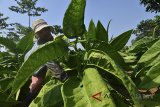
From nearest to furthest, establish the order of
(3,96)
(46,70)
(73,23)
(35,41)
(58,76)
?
(73,23) → (58,76) → (3,96) → (46,70) → (35,41)

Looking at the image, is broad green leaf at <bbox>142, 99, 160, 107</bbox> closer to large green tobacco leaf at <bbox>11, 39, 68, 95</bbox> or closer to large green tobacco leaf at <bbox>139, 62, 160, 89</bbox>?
large green tobacco leaf at <bbox>139, 62, 160, 89</bbox>

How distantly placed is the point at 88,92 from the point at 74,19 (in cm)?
44

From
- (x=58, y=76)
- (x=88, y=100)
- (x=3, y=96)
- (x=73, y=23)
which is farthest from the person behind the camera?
(x=3, y=96)

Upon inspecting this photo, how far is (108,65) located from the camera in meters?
2.10

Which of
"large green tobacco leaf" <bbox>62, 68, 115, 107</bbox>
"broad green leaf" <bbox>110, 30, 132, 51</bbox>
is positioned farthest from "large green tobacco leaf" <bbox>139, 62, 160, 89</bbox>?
"broad green leaf" <bbox>110, 30, 132, 51</bbox>

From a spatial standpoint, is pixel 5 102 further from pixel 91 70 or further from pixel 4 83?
pixel 91 70

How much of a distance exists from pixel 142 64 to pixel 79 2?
53cm

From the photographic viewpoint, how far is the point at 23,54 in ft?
9.77

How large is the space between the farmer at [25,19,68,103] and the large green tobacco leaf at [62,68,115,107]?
238 mm

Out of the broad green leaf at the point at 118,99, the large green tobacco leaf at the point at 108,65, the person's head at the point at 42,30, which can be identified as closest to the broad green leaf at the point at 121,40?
the large green tobacco leaf at the point at 108,65

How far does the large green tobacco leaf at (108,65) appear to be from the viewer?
187cm

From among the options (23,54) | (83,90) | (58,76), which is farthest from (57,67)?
(23,54)

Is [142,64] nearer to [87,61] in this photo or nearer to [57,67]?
[87,61]

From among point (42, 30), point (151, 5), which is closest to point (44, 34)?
point (42, 30)
